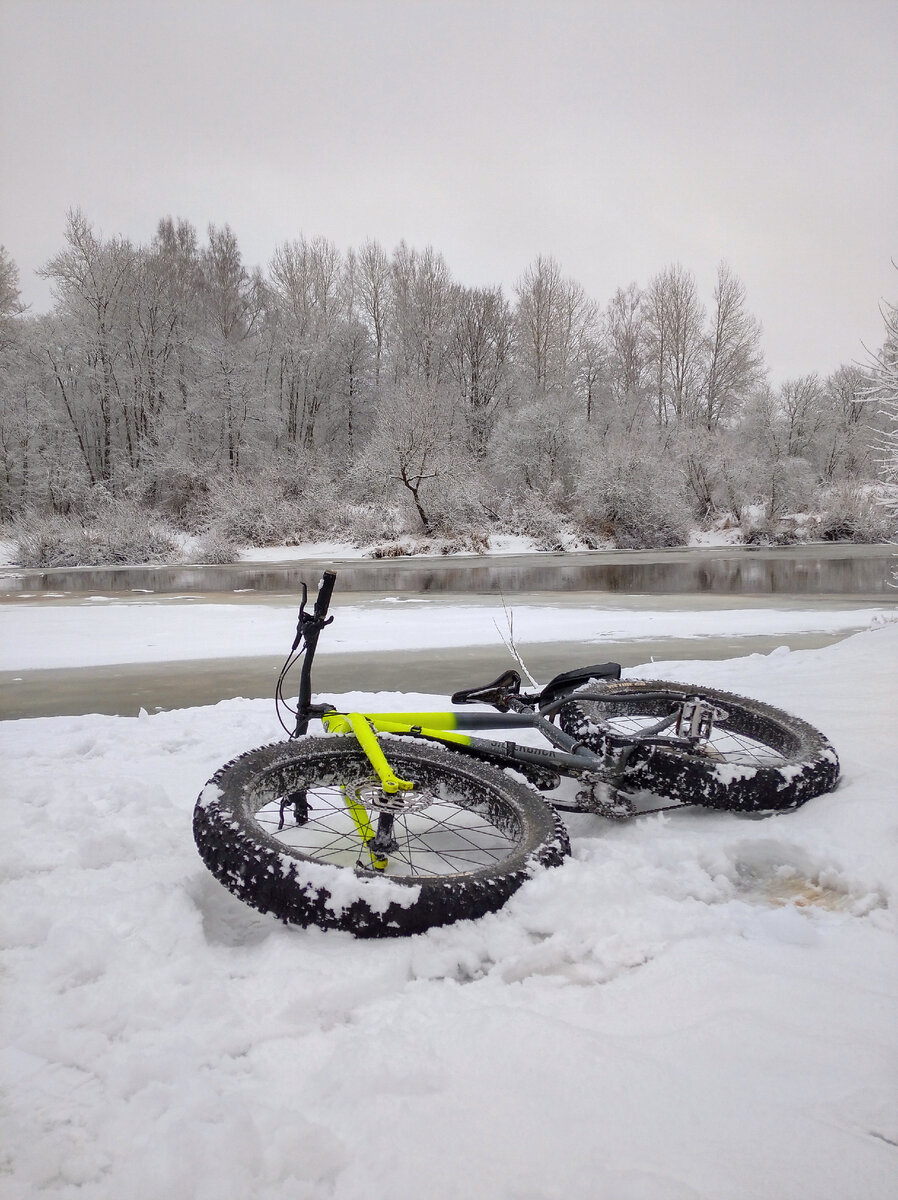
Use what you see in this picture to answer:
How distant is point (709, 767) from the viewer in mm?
2770

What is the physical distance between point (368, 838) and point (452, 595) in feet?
37.1

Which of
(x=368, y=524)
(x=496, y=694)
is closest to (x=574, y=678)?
(x=496, y=694)

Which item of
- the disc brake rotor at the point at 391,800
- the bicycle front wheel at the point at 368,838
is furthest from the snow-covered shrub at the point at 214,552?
the disc brake rotor at the point at 391,800

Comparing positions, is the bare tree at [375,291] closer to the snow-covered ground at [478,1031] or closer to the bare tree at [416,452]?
the bare tree at [416,452]

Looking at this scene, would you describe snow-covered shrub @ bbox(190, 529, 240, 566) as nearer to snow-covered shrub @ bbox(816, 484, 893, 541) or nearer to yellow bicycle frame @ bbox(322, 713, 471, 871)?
yellow bicycle frame @ bbox(322, 713, 471, 871)

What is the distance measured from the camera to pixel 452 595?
1376cm

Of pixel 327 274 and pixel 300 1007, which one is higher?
pixel 327 274

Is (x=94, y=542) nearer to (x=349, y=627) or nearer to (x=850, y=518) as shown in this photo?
(x=349, y=627)

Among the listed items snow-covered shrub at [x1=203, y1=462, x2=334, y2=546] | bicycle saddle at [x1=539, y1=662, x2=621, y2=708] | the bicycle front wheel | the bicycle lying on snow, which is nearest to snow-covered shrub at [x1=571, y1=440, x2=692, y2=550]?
snow-covered shrub at [x1=203, y1=462, x2=334, y2=546]

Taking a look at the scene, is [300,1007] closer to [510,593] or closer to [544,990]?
[544,990]

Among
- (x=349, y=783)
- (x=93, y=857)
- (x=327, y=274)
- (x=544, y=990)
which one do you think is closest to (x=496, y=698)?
(x=349, y=783)

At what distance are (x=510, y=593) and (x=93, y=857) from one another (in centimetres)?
1216

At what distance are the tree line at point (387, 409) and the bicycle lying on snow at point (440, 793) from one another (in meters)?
23.9

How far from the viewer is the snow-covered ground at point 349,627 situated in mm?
7902
